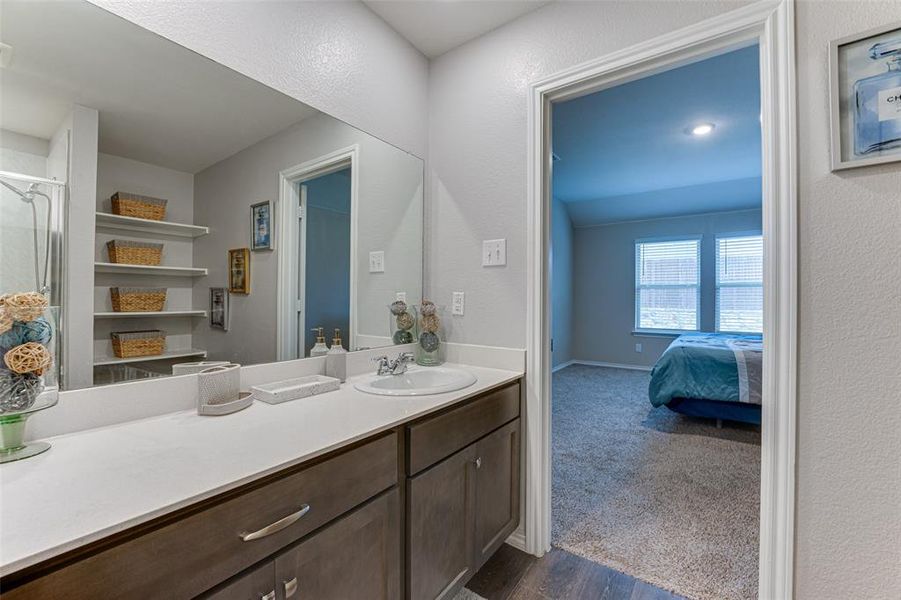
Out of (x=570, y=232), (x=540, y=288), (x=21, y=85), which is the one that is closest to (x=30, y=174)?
(x=21, y=85)

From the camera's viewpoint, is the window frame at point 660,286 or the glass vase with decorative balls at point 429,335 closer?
the glass vase with decorative balls at point 429,335

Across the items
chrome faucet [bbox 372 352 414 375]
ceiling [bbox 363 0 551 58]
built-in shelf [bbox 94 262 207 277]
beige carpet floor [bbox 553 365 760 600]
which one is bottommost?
beige carpet floor [bbox 553 365 760 600]

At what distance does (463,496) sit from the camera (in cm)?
136

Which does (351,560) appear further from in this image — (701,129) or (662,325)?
(662,325)

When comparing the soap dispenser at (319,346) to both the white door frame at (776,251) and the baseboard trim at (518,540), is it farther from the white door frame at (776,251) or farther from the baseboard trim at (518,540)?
the white door frame at (776,251)

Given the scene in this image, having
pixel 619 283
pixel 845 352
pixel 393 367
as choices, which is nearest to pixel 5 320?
pixel 393 367

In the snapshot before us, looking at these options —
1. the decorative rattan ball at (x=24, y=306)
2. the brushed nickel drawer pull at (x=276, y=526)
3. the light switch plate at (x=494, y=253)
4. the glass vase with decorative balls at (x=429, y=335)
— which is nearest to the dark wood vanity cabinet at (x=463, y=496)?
the brushed nickel drawer pull at (x=276, y=526)

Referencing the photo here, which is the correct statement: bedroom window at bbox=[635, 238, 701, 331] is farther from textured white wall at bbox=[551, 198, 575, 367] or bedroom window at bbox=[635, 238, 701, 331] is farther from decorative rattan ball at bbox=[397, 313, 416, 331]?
decorative rattan ball at bbox=[397, 313, 416, 331]

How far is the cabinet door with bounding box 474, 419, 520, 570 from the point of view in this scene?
4.77 feet

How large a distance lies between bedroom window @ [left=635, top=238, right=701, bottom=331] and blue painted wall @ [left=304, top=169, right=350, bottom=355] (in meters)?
5.35

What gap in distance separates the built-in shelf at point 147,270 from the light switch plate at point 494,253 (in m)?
1.15

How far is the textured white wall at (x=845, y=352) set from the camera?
110 centimetres

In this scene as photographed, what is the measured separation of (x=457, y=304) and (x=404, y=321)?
0.28 meters

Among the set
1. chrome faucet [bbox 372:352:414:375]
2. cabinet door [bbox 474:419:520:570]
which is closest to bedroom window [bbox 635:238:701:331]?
cabinet door [bbox 474:419:520:570]
